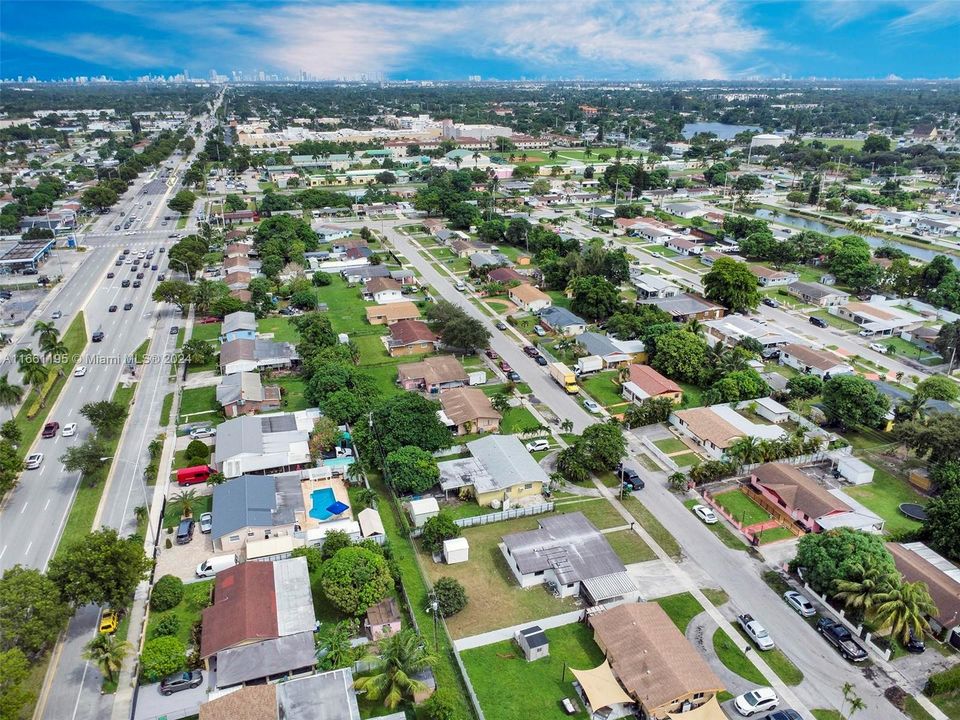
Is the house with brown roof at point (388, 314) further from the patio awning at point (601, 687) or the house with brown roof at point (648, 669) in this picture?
the patio awning at point (601, 687)

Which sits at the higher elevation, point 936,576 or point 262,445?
point 936,576

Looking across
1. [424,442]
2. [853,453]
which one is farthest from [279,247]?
[853,453]

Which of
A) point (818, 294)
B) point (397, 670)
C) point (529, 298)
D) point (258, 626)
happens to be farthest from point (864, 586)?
point (818, 294)

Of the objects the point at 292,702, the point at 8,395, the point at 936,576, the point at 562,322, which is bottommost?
the point at 292,702

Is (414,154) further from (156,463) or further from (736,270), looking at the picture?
(156,463)

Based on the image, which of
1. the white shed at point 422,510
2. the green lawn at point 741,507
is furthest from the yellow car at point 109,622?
the green lawn at point 741,507

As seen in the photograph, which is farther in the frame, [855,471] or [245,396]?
[245,396]

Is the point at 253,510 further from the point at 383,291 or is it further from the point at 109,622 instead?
the point at 383,291
